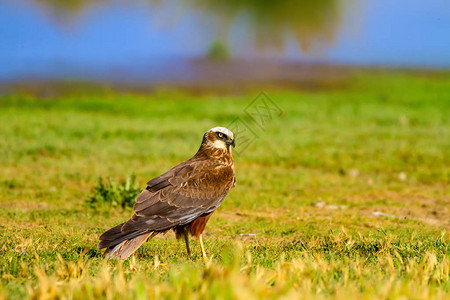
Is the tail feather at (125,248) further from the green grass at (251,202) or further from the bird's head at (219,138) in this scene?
the bird's head at (219,138)

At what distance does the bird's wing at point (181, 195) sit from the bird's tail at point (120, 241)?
7 centimetres

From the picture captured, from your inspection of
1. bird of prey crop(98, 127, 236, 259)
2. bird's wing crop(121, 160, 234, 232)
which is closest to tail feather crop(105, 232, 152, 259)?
bird of prey crop(98, 127, 236, 259)

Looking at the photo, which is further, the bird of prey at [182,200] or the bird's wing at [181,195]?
the bird's wing at [181,195]

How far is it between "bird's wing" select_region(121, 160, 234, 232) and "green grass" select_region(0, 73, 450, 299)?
401 millimetres

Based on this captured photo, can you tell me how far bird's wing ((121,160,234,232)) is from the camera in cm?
557

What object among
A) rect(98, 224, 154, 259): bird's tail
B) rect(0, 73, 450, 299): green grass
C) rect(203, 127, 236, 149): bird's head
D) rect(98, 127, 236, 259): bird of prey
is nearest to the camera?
rect(0, 73, 450, 299): green grass

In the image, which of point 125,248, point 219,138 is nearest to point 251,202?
point 219,138

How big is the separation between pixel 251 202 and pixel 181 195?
339cm

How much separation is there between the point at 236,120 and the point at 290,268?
1543 centimetres

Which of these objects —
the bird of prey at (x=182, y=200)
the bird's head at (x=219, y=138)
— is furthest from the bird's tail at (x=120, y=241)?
the bird's head at (x=219, y=138)

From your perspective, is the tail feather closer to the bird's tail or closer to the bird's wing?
the bird's tail

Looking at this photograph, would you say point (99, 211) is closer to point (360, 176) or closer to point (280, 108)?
point (360, 176)

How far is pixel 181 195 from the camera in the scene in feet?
19.1

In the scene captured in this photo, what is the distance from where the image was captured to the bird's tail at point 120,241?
204 inches
